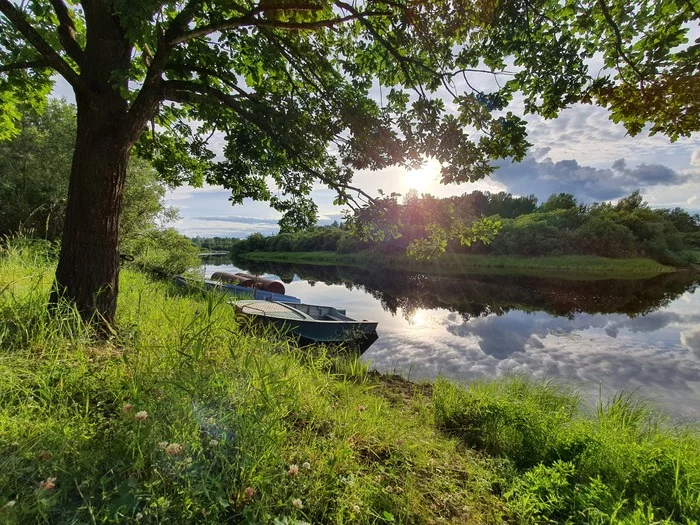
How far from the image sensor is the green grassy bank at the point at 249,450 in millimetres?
1741

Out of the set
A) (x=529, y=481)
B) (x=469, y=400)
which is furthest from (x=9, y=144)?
(x=529, y=481)

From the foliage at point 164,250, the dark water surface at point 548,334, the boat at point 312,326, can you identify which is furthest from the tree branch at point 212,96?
the foliage at point 164,250

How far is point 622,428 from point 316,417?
14.2 feet

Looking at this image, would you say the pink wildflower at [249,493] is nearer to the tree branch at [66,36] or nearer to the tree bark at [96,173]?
the tree bark at [96,173]

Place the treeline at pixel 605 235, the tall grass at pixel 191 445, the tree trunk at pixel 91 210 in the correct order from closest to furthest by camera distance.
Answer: the tall grass at pixel 191 445 < the tree trunk at pixel 91 210 < the treeline at pixel 605 235

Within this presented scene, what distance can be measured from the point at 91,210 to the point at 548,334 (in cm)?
1506

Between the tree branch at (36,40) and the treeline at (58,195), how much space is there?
819 cm

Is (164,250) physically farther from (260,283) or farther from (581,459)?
(581,459)

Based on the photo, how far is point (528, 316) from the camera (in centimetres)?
1645

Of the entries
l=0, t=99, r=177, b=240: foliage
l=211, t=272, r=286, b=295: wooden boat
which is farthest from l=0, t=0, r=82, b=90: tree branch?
l=211, t=272, r=286, b=295: wooden boat

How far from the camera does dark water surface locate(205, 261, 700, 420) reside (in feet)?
28.7

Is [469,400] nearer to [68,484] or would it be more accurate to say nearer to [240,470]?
[240,470]

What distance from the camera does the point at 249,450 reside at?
2.05m

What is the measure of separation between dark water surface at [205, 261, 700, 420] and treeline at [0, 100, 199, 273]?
30.5 feet
